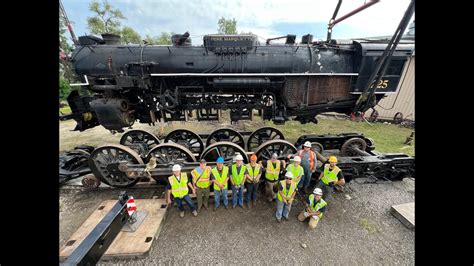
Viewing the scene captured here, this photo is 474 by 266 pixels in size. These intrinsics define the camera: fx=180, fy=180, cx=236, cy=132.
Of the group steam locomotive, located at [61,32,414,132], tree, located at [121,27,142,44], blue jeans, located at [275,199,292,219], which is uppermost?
tree, located at [121,27,142,44]

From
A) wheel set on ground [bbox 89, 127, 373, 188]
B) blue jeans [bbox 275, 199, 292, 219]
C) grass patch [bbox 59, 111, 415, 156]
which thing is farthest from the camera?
grass patch [bbox 59, 111, 415, 156]

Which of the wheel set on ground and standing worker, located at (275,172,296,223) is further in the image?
the wheel set on ground

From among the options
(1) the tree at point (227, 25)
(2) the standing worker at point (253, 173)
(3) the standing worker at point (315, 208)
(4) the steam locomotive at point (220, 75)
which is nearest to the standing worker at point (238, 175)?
(2) the standing worker at point (253, 173)

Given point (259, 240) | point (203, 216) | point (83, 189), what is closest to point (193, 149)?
point (203, 216)

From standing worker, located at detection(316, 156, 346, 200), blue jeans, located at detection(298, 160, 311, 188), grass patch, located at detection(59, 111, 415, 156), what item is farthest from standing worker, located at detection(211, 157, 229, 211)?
grass patch, located at detection(59, 111, 415, 156)

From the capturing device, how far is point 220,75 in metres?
4.90

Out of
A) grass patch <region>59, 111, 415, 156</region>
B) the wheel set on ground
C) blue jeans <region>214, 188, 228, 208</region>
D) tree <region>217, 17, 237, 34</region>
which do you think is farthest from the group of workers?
tree <region>217, 17, 237, 34</region>

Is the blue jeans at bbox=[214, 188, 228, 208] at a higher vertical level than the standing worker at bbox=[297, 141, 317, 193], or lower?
lower

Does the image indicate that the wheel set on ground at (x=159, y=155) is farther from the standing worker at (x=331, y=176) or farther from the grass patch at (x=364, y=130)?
the grass patch at (x=364, y=130)

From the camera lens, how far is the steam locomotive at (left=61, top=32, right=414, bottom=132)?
4.82 m

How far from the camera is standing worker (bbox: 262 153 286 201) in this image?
12.8ft

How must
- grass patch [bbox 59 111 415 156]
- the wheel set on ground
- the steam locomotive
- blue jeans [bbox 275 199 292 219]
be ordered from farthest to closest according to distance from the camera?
grass patch [bbox 59 111 415 156] → the steam locomotive → the wheel set on ground → blue jeans [bbox 275 199 292 219]

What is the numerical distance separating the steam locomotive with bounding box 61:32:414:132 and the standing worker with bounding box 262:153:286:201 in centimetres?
191

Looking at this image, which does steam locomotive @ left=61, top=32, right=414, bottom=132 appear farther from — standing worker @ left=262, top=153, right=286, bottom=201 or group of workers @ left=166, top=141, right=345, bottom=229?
group of workers @ left=166, top=141, right=345, bottom=229
